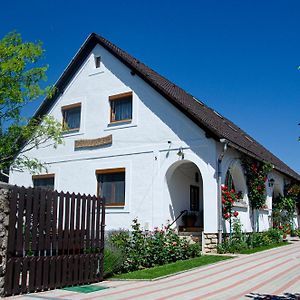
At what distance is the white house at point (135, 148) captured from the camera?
15.6 meters

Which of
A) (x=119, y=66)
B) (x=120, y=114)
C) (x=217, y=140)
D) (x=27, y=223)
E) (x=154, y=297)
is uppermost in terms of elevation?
(x=119, y=66)

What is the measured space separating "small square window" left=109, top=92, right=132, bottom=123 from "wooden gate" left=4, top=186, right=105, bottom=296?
827 cm

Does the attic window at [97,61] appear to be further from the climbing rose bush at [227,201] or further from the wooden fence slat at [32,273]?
the wooden fence slat at [32,273]

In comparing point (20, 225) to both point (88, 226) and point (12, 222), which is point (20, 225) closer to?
point (12, 222)

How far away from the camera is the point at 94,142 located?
1847 cm

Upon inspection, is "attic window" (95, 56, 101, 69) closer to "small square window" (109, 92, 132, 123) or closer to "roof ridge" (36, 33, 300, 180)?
"roof ridge" (36, 33, 300, 180)

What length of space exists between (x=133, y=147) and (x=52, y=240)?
875 cm

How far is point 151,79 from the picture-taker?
16656 millimetres

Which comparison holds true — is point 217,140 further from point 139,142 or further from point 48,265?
point 48,265

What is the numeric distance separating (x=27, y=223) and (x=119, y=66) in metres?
11.3

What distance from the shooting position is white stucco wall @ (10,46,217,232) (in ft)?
51.3

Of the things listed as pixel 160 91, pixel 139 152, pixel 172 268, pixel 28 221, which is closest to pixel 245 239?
pixel 139 152

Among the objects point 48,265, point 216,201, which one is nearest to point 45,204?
point 48,265

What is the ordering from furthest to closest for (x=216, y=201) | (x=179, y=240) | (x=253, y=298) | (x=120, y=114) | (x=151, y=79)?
(x=120, y=114) → (x=151, y=79) → (x=216, y=201) → (x=179, y=240) → (x=253, y=298)
